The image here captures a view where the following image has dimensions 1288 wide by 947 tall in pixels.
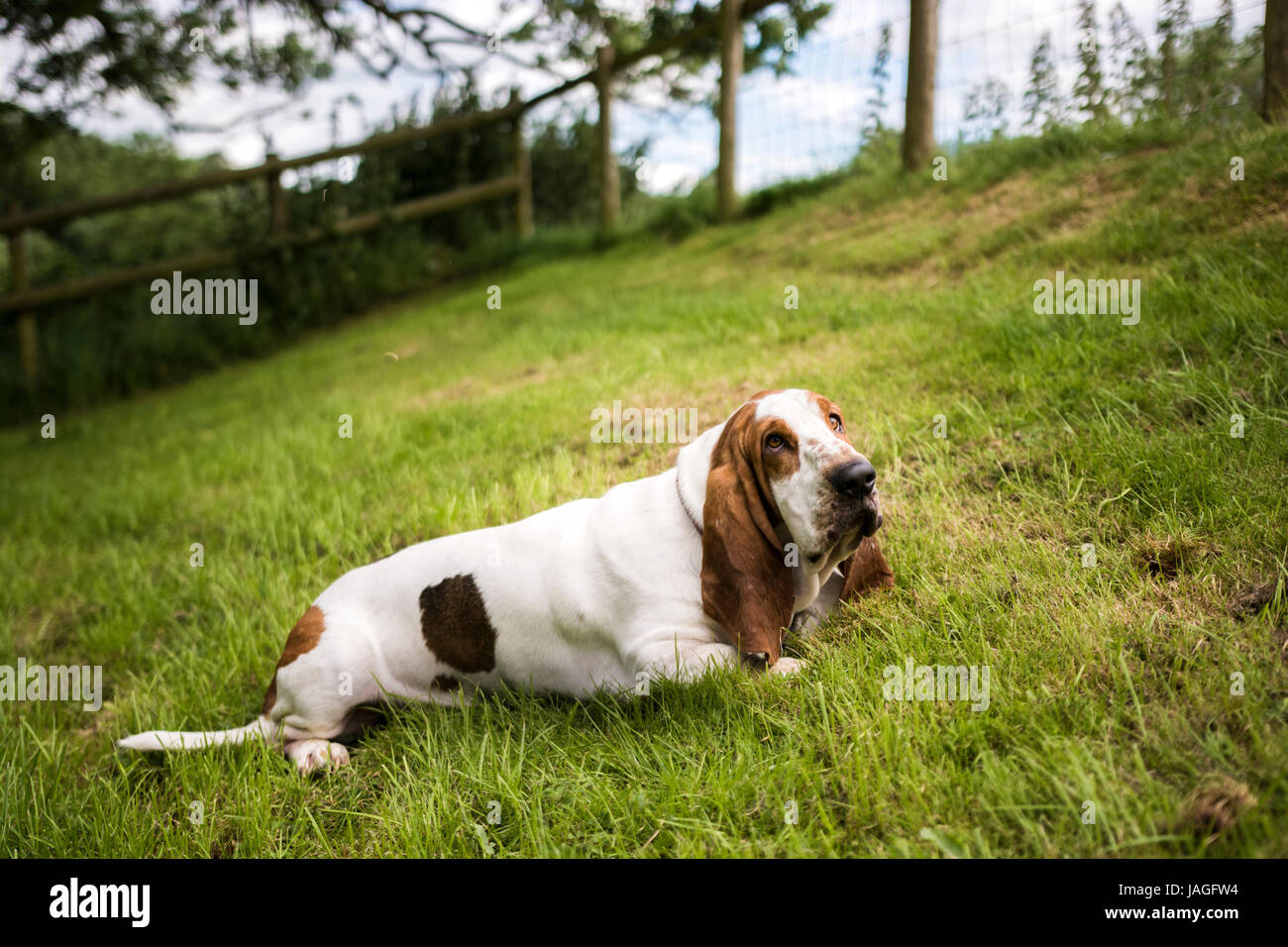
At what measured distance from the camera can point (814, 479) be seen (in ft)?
7.60

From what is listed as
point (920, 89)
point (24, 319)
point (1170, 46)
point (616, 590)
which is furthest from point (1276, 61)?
point (24, 319)

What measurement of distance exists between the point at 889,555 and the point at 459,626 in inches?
58.0

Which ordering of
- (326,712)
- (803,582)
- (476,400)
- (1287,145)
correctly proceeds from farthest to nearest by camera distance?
(476,400) < (1287,145) < (326,712) < (803,582)

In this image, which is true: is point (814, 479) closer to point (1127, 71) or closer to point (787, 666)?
point (787, 666)

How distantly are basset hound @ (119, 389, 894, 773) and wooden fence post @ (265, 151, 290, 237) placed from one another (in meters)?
8.99

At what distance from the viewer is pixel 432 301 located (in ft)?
34.4

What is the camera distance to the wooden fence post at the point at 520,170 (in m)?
11.3

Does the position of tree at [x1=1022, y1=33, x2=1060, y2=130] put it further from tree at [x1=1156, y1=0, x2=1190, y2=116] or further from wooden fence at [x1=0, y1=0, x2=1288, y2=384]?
wooden fence at [x1=0, y1=0, x2=1288, y2=384]

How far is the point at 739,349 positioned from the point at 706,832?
3660 millimetres

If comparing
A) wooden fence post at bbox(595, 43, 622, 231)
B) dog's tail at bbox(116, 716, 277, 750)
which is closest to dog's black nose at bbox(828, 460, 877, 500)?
dog's tail at bbox(116, 716, 277, 750)

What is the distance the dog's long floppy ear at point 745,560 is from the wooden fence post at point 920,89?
17.9ft

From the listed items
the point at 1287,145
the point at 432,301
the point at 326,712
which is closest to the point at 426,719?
the point at 326,712
